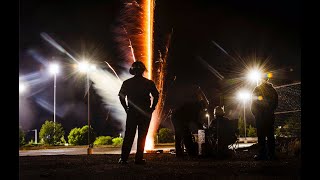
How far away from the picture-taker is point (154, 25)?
18.0 m

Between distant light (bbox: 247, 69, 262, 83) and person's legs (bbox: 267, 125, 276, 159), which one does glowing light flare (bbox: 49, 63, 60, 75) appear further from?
person's legs (bbox: 267, 125, 276, 159)

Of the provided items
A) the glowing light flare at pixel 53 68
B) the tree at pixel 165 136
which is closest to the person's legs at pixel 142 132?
the tree at pixel 165 136

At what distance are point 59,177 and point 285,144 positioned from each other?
804cm

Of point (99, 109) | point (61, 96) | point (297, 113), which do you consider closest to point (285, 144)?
point (297, 113)

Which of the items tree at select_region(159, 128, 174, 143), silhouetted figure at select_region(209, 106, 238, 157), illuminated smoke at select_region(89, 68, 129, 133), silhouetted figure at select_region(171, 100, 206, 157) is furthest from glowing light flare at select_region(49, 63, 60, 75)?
silhouetted figure at select_region(209, 106, 238, 157)

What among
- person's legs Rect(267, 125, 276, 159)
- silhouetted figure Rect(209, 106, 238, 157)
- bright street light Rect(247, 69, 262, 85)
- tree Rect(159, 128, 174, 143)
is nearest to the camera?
person's legs Rect(267, 125, 276, 159)

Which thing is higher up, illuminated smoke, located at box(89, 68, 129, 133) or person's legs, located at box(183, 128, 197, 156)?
illuminated smoke, located at box(89, 68, 129, 133)

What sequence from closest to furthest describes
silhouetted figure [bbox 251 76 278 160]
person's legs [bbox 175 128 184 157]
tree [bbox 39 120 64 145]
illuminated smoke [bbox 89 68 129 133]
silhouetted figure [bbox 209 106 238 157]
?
A: silhouetted figure [bbox 251 76 278 160] → silhouetted figure [bbox 209 106 238 157] → person's legs [bbox 175 128 184 157] → tree [bbox 39 120 64 145] → illuminated smoke [bbox 89 68 129 133]

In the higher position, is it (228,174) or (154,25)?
(154,25)

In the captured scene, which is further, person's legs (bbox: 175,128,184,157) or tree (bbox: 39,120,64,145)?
tree (bbox: 39,120,64,145)

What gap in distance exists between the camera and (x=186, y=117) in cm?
1084

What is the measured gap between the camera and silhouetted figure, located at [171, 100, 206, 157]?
10.8 m

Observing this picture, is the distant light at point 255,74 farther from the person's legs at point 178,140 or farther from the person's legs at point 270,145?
the person's legs at point 270,145
